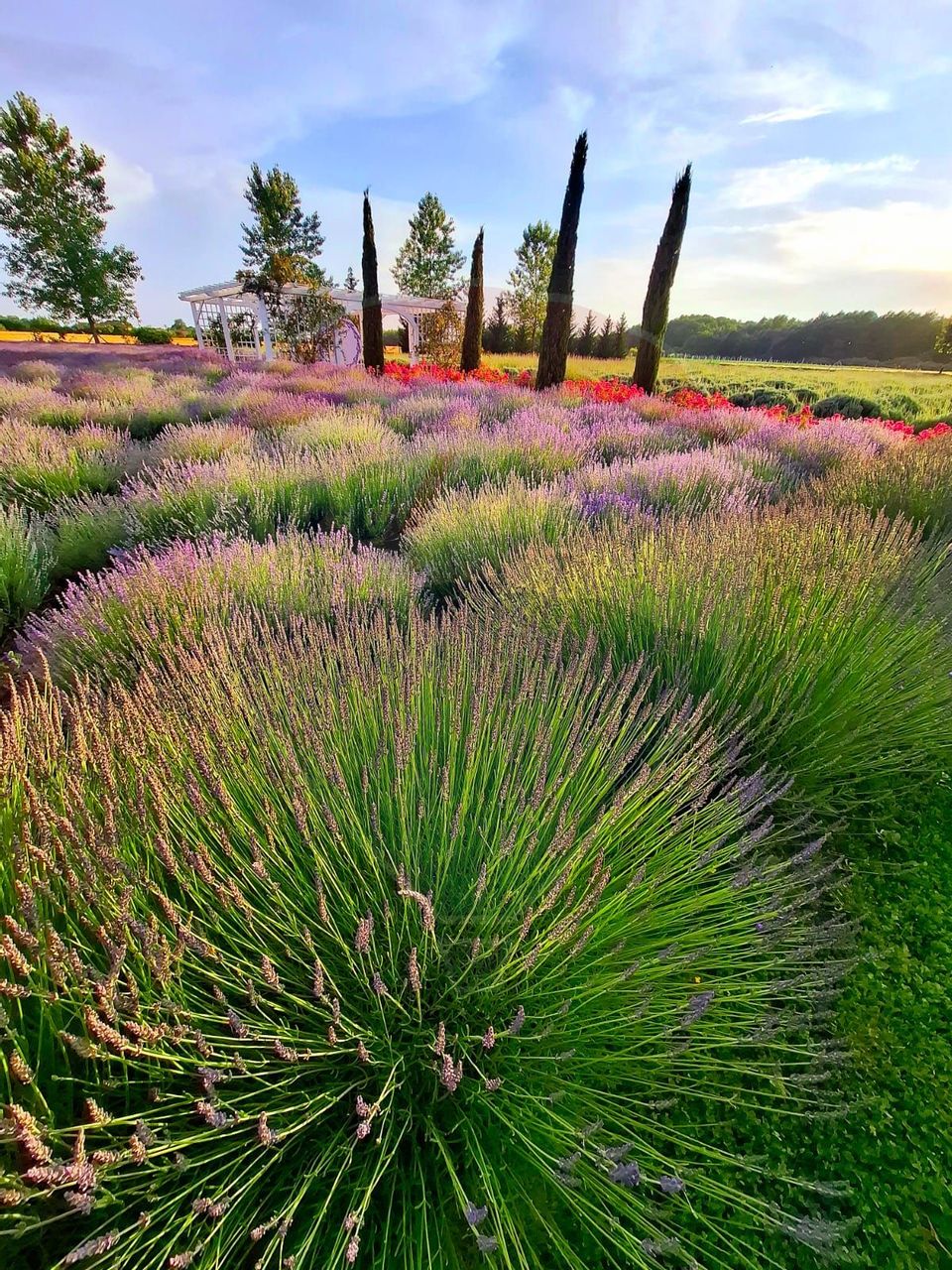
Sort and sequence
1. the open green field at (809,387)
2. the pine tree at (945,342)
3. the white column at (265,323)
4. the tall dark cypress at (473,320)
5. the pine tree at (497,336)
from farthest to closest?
the pine tree at (945,342) → the pine tree at (497,336) → the white column at (265,323) → the tall dark cypress at (473,320) → the open green field at (809,387)

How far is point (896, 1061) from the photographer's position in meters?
1.42

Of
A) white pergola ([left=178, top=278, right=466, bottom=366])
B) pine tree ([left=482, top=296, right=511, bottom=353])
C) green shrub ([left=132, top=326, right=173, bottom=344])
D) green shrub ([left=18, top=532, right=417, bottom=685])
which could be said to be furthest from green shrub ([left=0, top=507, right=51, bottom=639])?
green shrub ([left=132, top=326, right=173, bottom=344])

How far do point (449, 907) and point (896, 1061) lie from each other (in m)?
1.12

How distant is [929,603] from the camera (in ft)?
7.77

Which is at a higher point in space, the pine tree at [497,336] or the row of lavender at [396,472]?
the pine tree at [497,336]

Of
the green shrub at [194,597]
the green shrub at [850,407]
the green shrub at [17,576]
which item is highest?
the green shrub at [850,407]

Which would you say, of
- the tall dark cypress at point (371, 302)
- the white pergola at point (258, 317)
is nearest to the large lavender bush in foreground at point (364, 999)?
the tall dark cypress at point (371, 302)

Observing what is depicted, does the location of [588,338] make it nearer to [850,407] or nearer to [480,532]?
[850,407]

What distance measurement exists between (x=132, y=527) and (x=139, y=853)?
332 centimetres

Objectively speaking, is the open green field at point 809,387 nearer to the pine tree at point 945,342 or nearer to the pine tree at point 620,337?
the pine tree at point 620,337

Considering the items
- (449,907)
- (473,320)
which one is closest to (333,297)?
(473,320)

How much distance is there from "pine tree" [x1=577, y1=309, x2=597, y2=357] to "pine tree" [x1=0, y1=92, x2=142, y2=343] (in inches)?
947

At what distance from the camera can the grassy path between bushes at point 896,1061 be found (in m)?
1.17

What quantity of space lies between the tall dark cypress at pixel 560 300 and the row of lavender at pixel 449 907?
8.71m
